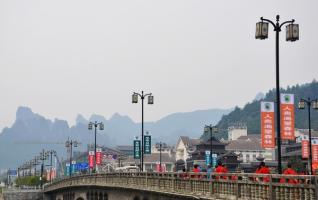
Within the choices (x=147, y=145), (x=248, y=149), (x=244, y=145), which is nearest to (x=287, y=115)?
(x=147, y=145)

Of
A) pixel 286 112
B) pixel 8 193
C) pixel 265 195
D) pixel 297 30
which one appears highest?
pixel 297 30

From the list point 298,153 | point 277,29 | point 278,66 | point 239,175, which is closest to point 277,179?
point 239,175

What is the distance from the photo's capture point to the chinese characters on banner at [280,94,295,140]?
29.0 meters

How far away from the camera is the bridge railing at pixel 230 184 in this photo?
1811 centimetres

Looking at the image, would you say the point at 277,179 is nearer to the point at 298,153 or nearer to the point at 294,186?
the point at 294,186

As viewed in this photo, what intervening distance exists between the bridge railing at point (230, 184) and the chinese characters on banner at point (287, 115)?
16.6 feet

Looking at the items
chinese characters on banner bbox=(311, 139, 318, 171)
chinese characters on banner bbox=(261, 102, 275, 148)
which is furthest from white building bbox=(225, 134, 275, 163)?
chinese characters on banner bbox=(261, 102, 275, 148)

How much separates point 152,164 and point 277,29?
158 m

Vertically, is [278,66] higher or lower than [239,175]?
higher

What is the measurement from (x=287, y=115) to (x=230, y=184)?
23.0 ft

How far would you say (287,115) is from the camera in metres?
29.4

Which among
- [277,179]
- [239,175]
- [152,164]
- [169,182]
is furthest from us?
[152,164]

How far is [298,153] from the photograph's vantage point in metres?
115

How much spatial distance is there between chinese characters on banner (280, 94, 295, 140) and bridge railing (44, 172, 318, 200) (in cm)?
505
